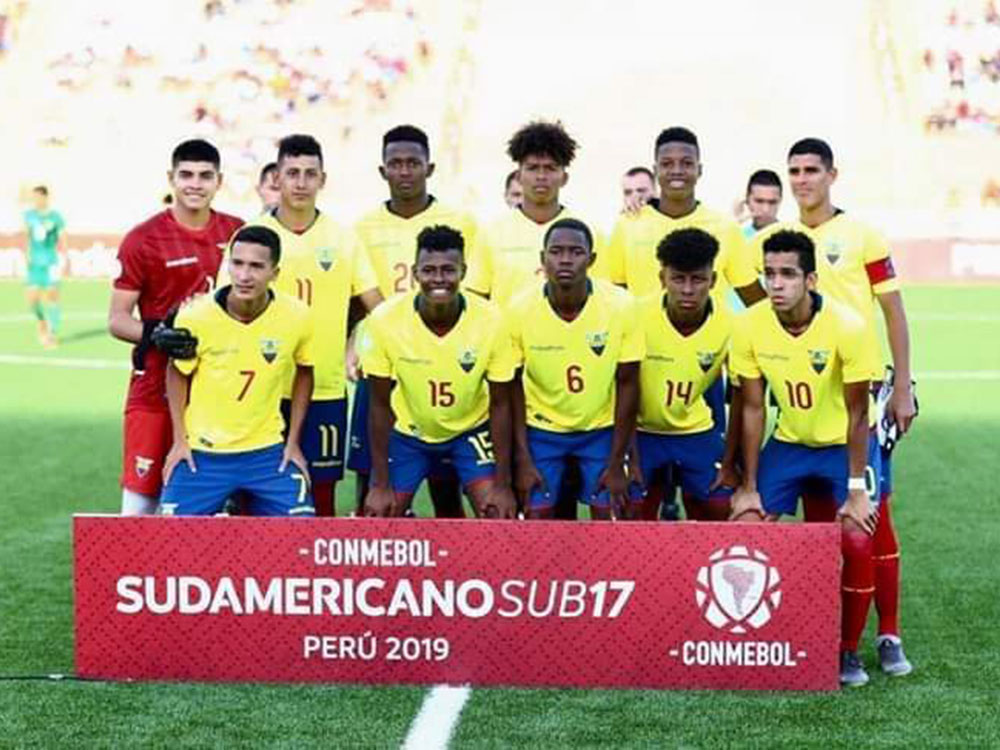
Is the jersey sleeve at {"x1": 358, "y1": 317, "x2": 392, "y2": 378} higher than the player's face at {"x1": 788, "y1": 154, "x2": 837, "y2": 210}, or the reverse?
the player's face at {"x1": 788, "y1": 154, "x2": 837, "y2": 210}

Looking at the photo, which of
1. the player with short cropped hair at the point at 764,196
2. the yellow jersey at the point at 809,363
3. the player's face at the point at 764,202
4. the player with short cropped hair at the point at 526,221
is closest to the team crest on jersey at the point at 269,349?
the player with short cropped hair at the point at 526,221

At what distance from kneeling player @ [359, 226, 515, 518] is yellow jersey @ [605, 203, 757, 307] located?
1274mm

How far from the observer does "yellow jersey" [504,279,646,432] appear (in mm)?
8031

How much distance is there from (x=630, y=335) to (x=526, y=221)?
1050 mm

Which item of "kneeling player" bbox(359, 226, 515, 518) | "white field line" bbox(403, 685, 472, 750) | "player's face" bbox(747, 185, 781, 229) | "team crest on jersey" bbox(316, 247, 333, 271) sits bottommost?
"white field line" bbox(403, 685, 472, 750)

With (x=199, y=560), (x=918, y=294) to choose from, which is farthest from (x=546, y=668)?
(x=918, y=294)

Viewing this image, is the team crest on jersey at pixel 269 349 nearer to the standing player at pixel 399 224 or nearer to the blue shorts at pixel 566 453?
the standing player at pixel 399 224

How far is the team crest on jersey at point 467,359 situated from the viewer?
7977 mm

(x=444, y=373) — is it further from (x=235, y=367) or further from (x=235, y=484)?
(x=235, y=484)

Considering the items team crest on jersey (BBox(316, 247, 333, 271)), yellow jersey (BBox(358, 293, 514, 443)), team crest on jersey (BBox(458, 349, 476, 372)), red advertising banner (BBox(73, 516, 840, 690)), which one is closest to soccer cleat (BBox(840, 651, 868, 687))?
red advertising banner (BBox(73, 516, 840, 690))

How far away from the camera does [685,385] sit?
27.5 ft

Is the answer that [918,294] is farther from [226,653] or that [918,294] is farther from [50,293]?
[226,653]

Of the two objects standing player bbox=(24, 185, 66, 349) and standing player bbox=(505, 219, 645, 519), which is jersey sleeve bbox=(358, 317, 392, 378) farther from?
standing player bbox=(24, 185, 66, 349)

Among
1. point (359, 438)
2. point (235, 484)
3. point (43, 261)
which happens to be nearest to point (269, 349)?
point (235, 484)
